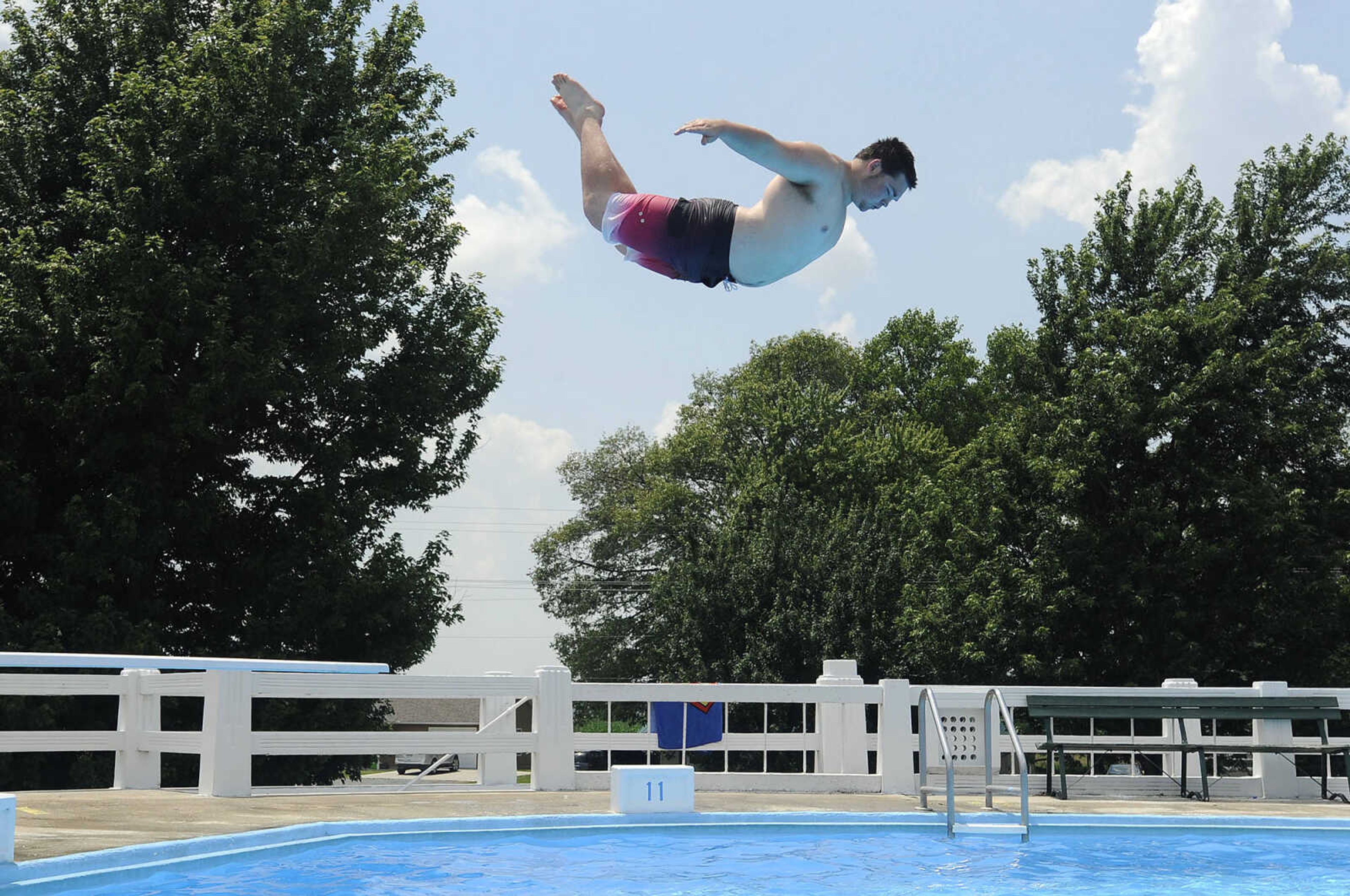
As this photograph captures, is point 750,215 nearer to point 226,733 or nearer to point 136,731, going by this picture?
point 226,733

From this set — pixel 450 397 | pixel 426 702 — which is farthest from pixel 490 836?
pixel 426 702

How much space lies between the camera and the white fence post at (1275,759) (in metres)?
14.8

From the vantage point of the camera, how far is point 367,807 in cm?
1170

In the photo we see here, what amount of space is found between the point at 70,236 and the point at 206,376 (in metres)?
4.56

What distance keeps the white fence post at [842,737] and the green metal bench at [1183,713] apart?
1.82 metres

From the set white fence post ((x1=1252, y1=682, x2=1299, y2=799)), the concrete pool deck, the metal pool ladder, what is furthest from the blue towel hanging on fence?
the metal pool ladder

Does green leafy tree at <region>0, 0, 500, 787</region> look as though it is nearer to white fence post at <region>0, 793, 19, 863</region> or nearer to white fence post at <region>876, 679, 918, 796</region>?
white fence post at <region>876, 679, 918, 796</region>

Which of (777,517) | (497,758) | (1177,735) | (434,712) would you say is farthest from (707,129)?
(434,712)

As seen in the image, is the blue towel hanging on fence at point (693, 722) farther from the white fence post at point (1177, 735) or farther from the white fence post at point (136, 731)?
the white fence post at point (136, 731)

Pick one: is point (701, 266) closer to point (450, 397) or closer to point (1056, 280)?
point (450, 397)

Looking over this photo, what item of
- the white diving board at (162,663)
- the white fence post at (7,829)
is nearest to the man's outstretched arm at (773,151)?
the white diving board at (162,663)

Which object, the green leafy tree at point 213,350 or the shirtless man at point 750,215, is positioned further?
the green leafy tree at point 213,350

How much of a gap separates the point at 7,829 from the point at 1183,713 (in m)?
11.4

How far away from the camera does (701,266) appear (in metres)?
6.86
